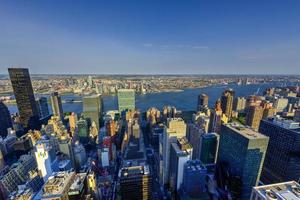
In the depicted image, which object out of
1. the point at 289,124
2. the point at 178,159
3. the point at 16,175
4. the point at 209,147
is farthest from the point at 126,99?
the point at 289,124

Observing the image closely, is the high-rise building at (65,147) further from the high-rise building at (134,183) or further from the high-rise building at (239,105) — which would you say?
the high-rise building at (239,105)

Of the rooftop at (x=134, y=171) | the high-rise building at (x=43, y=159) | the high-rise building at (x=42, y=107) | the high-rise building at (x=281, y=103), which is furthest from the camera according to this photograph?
the high-rise building at (x=281, y=103)

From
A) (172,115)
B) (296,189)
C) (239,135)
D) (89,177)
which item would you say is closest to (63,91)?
(172,115)

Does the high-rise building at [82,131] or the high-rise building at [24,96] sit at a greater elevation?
the high-rise building at [24,96]

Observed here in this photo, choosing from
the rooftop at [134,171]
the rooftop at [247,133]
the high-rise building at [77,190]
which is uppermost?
the rooftop at [247,133]

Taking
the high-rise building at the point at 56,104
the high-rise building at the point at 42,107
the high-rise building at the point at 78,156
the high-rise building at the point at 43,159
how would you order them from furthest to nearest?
the high-rise building at the point at 56,104 → the high-rise building at the point at 42,107 → the high-rise building at the point at 78,156 → the high-rise building at the point at 43,159

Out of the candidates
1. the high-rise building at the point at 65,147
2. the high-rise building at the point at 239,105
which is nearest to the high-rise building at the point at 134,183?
the high-rise building at the point at 65,147

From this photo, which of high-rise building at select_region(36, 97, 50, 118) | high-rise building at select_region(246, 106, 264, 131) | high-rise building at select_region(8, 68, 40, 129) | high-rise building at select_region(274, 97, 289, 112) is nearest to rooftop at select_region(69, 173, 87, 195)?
high-rise building at select_region(8, 68, 40, 129)

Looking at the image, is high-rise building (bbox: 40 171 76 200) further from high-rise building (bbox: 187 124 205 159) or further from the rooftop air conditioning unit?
high-rise building (bbox: 187 124 205 159)
